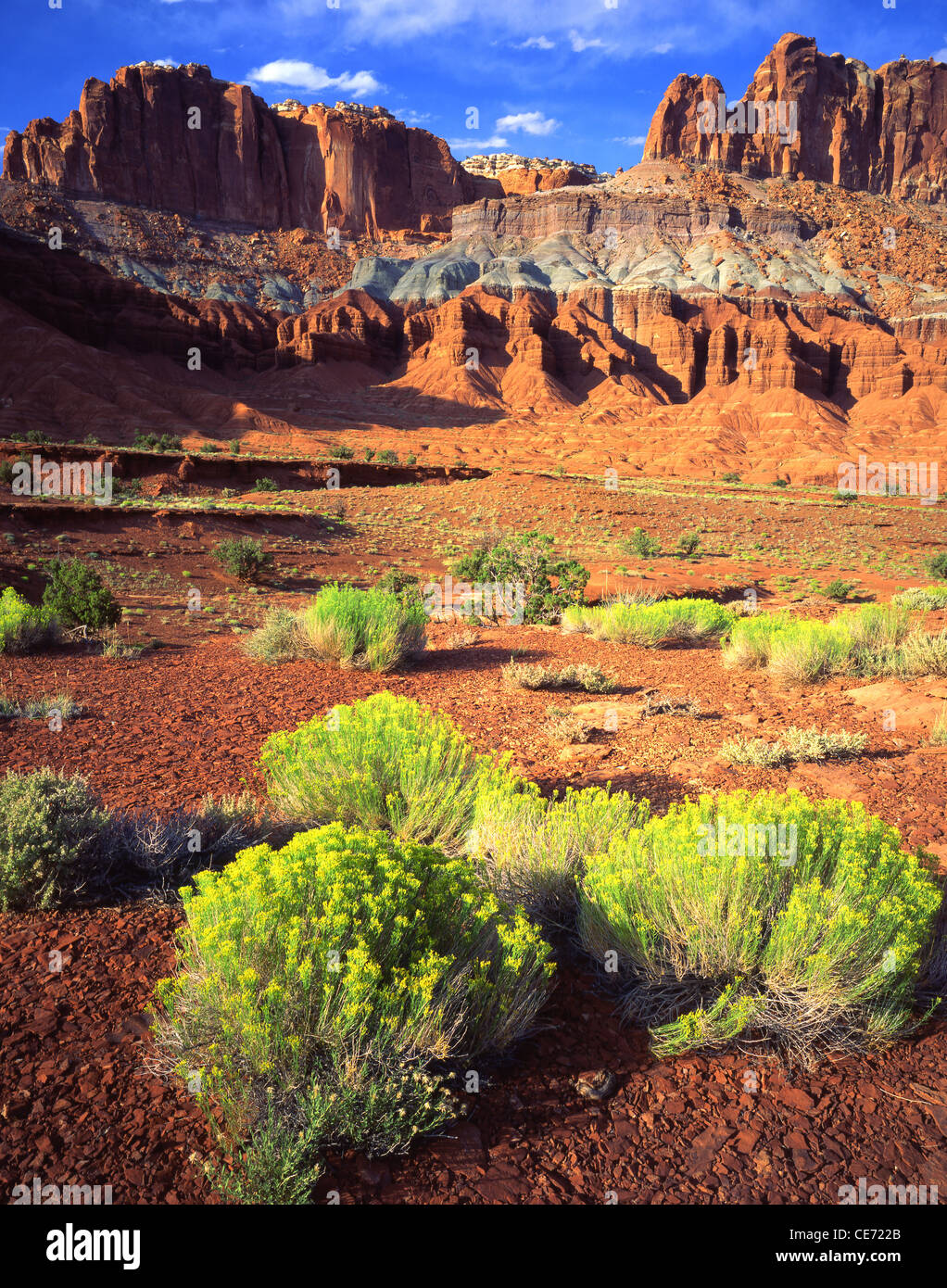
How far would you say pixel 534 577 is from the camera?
1392 cm

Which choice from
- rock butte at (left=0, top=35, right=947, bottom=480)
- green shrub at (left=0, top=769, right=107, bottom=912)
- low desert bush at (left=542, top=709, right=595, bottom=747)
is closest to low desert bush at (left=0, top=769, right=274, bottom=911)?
green shrub at (left=0, top=769, right=107, bottom=912)

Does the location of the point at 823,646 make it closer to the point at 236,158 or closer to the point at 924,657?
the point at 924,657

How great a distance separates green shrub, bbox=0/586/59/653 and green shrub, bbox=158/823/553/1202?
7.53 metres

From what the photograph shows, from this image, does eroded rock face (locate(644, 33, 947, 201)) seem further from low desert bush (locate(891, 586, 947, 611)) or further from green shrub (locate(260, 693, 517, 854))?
green shrub (locate(260, 693, 517, 854))

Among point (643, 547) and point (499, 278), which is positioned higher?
point (499, 278)

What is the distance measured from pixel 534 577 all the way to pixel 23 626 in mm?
8588

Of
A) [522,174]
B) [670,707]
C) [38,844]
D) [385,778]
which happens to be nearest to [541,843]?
[385,778]

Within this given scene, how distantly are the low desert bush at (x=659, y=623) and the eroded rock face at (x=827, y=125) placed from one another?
121512 mm

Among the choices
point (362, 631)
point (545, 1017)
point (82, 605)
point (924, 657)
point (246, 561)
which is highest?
point (246, 561)

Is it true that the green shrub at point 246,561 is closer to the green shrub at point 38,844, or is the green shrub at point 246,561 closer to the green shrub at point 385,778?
the green shrub at point 385,778

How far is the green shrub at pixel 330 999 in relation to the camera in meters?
2.04

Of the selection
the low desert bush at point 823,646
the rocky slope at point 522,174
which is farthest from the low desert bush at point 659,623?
the rocky slope at point 522,174

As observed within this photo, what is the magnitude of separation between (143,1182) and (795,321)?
8996 cm
